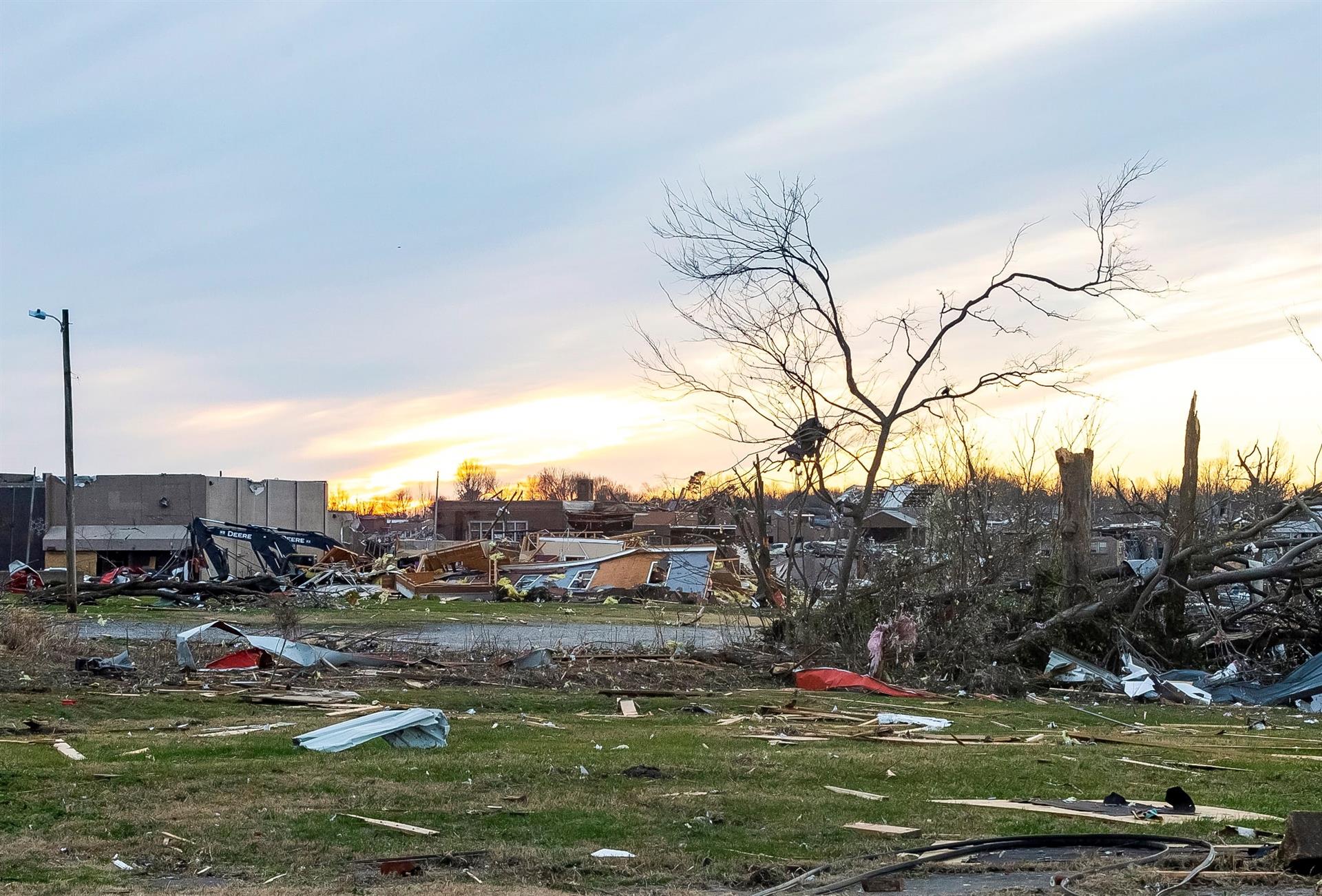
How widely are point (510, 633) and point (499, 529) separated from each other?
66.8m

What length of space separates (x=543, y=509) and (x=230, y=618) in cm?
6846

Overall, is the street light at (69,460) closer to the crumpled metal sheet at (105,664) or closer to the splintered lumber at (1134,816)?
the crumpled metal sheet at (105,664)

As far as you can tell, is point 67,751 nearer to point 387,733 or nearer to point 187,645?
point 387,733

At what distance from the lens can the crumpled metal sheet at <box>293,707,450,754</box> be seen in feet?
34.3

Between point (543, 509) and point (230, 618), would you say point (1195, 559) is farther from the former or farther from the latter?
point (543, 509)

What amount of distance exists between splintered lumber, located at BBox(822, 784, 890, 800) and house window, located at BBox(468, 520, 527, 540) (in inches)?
3233

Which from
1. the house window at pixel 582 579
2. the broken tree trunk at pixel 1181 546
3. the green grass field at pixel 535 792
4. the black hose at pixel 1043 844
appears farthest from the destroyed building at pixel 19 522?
the black hose at pixel 1043 844

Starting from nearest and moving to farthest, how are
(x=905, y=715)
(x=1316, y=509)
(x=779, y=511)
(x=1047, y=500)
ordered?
(x=905, y=715), (x=1316, y=509), (x=1047, y=500), (x=779, y=511)

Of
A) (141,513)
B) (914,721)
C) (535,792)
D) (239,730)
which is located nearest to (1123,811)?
(535,792)

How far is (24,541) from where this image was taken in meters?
60.5

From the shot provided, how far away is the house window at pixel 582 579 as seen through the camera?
1729 inches

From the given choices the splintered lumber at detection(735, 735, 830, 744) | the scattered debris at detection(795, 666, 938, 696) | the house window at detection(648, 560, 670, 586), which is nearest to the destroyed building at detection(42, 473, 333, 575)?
the house window at detection(648, 560, 670, 586)

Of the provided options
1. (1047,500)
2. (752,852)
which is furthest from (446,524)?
(752,852)

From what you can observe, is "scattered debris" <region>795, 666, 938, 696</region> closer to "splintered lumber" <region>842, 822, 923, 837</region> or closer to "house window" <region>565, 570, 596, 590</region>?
"splintered lumber" <region>842, 822, 923, 837</region>
